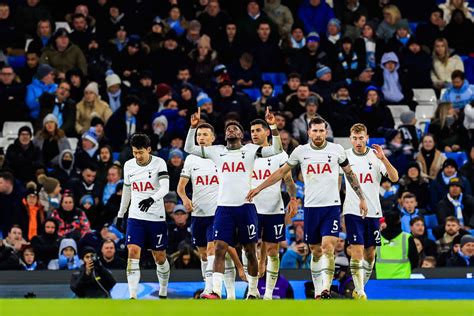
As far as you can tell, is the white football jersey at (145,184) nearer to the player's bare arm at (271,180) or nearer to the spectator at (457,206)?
the player's bare arm at (271,180)

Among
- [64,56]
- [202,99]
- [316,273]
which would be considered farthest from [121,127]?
[316,273]

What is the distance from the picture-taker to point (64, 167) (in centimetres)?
2970

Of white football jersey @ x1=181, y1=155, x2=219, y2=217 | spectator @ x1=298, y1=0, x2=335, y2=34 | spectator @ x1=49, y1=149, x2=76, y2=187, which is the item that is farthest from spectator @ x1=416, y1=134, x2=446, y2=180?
white football jersey @ x1=181, y1=155, x2=219, y2=217

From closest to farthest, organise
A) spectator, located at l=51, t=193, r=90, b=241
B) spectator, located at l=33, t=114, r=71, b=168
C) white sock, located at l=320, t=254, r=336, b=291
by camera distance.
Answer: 1. white sock, located at l=320, t=254, r=336, b=291
2. spectator, located at l=51, t=193, r=90, b=241
3. spectator, located at l=33, t=114, r=71, b=168

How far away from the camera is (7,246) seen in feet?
88.6

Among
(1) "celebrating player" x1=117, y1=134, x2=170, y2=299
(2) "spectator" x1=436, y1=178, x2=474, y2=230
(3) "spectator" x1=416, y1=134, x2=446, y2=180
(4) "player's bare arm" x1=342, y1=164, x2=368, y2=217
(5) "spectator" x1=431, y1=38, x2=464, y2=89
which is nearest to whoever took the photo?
(4) "player's bare arm" x1=342, y1=164, x2=368, y2=217

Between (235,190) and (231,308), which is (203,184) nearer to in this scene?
(235,190)

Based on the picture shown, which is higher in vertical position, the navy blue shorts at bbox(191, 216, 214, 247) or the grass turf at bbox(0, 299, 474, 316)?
the navy blue shorts at bbox(191, 216, 214, 247)

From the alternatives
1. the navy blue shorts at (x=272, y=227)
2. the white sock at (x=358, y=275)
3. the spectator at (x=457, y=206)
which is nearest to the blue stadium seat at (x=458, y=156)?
the spectator at (x=457, y=206)

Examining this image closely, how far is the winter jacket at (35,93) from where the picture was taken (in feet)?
104

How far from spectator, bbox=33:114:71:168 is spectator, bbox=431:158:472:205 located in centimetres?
767

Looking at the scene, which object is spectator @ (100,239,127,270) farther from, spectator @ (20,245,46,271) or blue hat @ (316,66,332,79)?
blue hat @ (316,66,332,79)

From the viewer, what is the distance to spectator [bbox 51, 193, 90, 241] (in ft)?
89.9

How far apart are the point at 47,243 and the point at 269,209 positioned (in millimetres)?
5513
